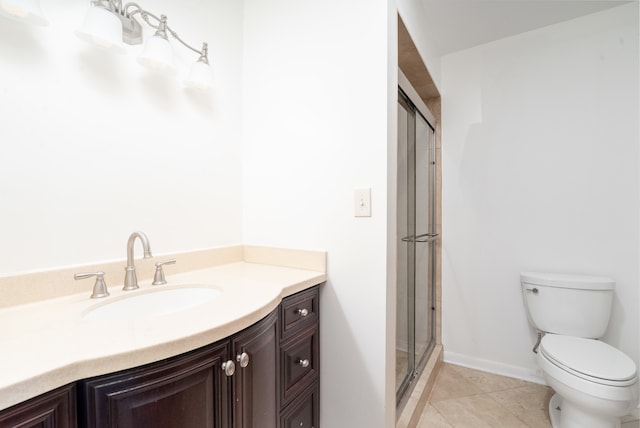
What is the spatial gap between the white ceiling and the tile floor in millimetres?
2327

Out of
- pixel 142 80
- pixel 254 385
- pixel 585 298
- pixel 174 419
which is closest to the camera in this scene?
pixel 174 419

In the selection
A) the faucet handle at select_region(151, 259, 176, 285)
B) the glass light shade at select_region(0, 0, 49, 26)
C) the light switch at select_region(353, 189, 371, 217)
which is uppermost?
the glass light shade at select_region(0, 0, 49, 26)

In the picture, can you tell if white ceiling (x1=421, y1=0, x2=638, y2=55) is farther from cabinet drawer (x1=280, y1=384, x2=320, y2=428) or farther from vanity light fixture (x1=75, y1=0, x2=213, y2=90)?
cabinet drawer (x1=280, y1=384, x2=320, y2=428)

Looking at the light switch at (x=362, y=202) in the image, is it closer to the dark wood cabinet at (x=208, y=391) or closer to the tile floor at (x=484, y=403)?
the dark wood cabinet at (x=208, y=391)

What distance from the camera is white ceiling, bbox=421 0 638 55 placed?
1.68m

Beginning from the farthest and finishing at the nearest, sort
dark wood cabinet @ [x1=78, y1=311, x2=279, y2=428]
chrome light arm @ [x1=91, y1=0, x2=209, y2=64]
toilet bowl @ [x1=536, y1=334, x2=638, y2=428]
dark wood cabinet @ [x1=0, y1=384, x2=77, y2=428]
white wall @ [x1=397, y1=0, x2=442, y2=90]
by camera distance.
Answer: white wall @ [x1=397, y1=0, x2=442, y2=90]
toilet bowl @ [x1=536, y1=334, x2=638, y2=428]
chrome light arm @ [x1=91, y1=0, x2=209, y2=64]
dark wood cabinet @ [x1=78, y1=311, x2=279, y2=428]
dark wood cabinet @ [x1=0, y1=384, x2=77, y2=428]

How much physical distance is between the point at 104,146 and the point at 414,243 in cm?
160

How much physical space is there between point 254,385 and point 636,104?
247cm

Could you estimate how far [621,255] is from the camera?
1.67 metres

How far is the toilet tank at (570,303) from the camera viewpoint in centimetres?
160

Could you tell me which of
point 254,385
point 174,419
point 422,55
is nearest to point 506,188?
point 422,55

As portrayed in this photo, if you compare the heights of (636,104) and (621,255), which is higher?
(636,104)

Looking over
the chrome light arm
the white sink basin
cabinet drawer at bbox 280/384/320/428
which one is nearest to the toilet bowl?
cabinet drawer at bbox 280/384/320/428

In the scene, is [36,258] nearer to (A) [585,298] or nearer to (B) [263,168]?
(B) [263,168]
